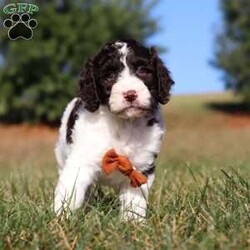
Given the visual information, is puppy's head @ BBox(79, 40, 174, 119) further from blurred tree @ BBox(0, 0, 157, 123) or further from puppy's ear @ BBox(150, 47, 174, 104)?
blurred tree @ BBox(0, 0, 157, 123)

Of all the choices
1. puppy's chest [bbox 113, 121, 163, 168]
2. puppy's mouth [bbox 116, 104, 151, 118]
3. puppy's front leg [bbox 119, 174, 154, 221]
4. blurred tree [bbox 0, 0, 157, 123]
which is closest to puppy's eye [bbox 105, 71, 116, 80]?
puppy's mouth [bbox 116, 104, 151, 118]

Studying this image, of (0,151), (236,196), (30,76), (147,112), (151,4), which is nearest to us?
(236,196)

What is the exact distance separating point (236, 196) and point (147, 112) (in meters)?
1.05

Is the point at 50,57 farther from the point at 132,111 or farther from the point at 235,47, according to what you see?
the point at 132,111

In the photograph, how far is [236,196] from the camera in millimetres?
4582

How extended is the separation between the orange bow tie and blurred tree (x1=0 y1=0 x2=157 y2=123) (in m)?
27.1

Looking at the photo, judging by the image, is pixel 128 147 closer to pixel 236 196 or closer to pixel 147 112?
pixel 147 112

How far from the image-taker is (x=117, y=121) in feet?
17.6

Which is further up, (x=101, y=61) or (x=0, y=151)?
(x=101, y=61)

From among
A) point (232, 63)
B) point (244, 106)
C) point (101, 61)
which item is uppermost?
point (101, 61)

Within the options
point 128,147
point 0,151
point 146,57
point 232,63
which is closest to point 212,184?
point 128,147

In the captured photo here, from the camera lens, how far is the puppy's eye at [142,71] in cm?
519

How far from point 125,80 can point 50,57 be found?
93.9 feet

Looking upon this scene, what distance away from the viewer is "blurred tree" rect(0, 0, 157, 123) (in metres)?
33.1
